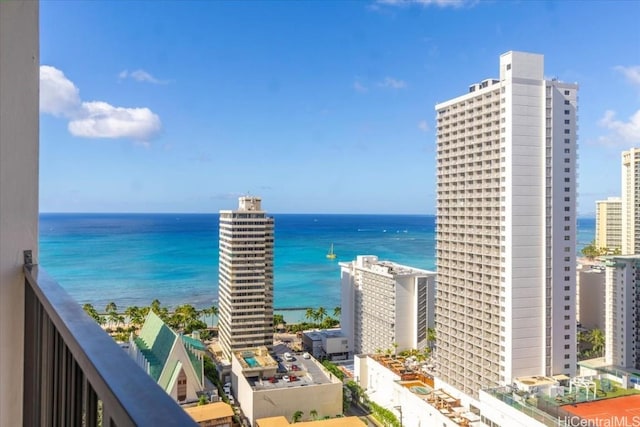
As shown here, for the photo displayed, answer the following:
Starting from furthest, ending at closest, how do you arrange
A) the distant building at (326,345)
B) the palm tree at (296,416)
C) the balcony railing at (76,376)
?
1. the distant building at (326,345)
2. the palm tree at (296,416)
3. the balcony railing at (76,376)

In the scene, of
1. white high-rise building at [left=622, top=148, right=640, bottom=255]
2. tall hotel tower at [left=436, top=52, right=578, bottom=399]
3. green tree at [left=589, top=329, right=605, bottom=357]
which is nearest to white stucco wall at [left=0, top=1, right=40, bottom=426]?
tall hotel tower at [left=436, top=52, right=578, bottom=399]

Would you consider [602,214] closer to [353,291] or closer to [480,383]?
[353,291]

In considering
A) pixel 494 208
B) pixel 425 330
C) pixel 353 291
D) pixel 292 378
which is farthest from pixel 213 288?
pixel 494 208

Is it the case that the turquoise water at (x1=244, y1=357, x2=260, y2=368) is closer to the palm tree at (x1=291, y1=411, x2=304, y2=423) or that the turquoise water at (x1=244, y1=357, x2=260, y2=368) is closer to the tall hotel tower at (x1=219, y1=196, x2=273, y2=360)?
the palm tree at (x1=291, y1=411, x2=304, y2=423)

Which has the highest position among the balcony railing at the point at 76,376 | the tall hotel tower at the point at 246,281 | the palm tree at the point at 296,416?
the balcony railing at the point at 76,376

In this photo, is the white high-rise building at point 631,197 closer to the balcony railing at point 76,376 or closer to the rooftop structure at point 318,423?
the rooftop structure at point 318,423

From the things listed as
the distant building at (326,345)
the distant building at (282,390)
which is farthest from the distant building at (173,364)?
the distant building at (326,345)

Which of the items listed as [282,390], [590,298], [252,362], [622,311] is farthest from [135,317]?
[590,298]

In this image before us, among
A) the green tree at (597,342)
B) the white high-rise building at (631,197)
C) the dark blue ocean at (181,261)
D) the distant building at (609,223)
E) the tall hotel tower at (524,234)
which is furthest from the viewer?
the distant building at (609,223)

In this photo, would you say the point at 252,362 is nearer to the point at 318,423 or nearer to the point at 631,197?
the point at 318,423
